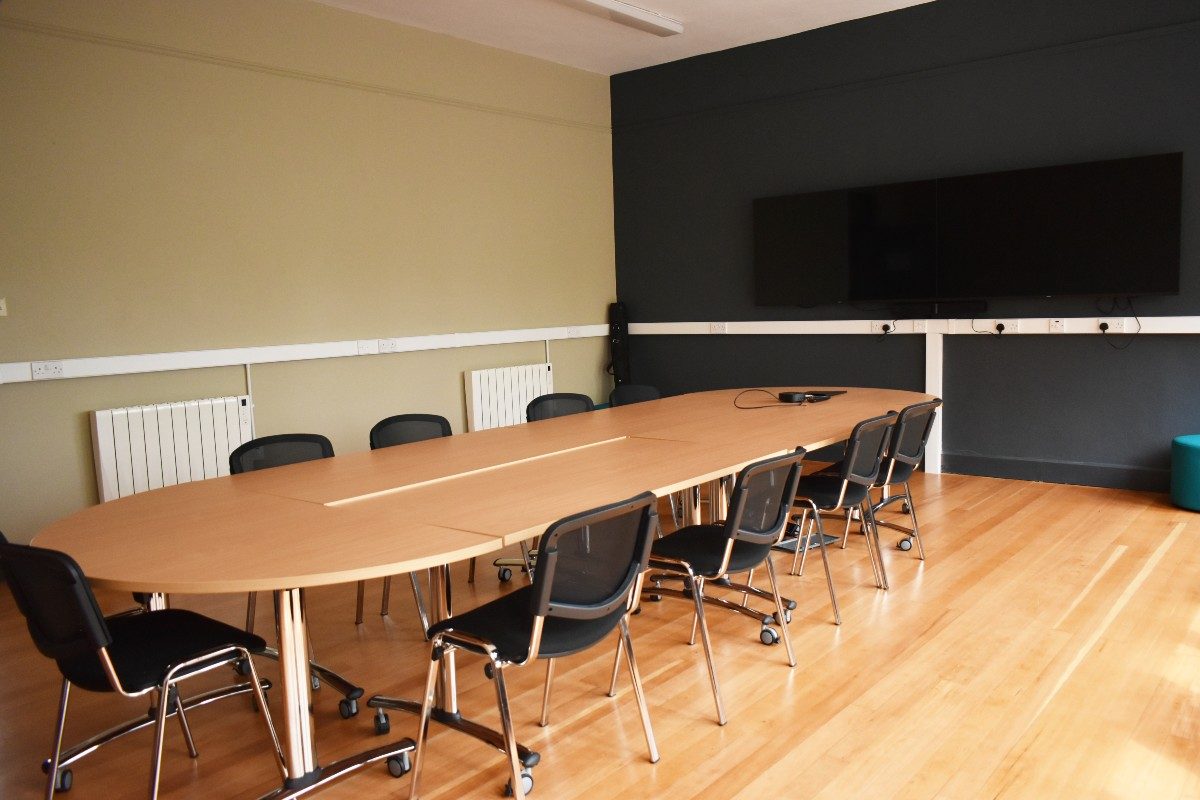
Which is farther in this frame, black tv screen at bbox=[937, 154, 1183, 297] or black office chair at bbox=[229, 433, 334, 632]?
black tv screen at bbox=[937, 154, 1183, 297]

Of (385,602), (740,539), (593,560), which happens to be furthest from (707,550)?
(385,602)

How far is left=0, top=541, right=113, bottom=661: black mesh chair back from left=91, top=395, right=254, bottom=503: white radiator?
115 inches

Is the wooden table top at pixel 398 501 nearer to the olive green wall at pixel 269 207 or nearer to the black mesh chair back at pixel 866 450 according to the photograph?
the black mesh chair back at pixel 866 450

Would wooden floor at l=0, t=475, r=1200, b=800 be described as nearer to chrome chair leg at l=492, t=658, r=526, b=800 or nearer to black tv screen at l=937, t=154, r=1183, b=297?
chrome chair leg at l=492, t=658, r=526, b=800

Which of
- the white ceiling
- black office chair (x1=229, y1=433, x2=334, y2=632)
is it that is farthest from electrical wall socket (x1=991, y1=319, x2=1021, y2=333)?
black office chair (x1=229, y1=433, x2=334, y2=632)

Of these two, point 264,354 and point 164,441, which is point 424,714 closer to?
point 164,441

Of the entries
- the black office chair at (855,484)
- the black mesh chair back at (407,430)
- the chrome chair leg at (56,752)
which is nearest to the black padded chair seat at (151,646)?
the chrome chair leg at (56,752)

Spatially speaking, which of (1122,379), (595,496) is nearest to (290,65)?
(595,496)

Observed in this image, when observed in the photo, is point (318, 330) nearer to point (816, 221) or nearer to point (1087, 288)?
point (816, 221)

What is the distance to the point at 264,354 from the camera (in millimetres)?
5949

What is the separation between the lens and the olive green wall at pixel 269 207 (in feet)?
16.5

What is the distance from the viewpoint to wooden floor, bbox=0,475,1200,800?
9.02 feet

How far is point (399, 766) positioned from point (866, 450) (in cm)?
238

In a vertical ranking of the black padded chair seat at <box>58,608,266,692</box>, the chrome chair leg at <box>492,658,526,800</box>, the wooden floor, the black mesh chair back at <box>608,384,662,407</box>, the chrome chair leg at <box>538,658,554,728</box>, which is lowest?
the wooden floor
